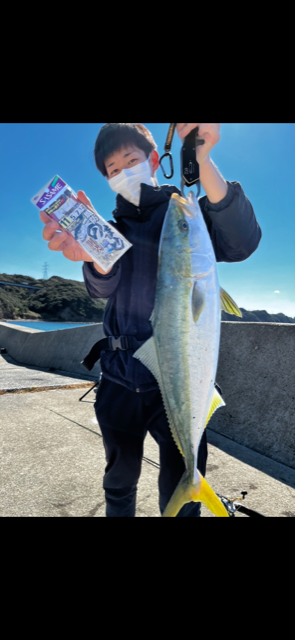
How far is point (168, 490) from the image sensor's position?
1527mm

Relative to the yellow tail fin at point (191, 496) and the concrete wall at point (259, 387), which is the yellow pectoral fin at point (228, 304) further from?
the concrete wall at point (259, 387)

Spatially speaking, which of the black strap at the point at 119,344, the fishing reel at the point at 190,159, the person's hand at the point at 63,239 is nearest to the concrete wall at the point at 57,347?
the black strap at the point at 119,344

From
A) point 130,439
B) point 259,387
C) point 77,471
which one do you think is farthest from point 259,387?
point 130,439

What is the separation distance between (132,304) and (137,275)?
0.15 metres

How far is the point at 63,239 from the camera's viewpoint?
1386mm

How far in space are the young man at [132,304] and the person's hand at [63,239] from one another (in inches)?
1.9

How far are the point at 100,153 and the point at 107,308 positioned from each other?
801 millimetres

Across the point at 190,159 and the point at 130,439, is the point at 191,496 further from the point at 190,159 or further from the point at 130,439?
the point at 190,159

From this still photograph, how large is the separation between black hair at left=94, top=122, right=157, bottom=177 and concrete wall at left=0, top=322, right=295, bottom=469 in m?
2.56

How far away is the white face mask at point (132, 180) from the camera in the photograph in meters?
1.67
